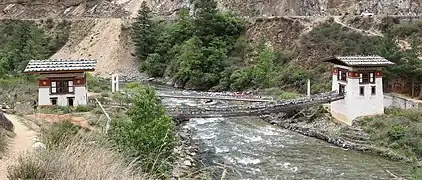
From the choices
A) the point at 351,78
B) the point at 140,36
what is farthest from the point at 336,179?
the point at 140,36

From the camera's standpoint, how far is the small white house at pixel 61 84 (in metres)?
23.3

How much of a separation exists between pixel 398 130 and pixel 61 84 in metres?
15.5

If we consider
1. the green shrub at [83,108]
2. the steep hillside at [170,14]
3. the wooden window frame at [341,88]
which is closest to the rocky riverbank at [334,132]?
the wooden window frame at [341,88]

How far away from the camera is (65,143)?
674 cm

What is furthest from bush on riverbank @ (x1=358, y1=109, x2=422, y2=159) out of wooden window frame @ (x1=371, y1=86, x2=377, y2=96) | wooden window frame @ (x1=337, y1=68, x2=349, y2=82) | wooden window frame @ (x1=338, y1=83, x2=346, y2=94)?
wooden window frame @ (x1=337, y1=68, x2=349, y2=82)

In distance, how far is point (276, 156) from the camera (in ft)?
66.9

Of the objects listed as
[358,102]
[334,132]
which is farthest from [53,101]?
[358,102]

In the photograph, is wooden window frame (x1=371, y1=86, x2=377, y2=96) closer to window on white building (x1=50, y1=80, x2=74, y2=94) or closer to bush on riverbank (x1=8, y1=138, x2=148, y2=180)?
window on white building (x1=50, y1=80, x2=74, y2=94)

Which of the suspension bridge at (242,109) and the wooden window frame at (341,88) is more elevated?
the wooden window frame at (341,88)

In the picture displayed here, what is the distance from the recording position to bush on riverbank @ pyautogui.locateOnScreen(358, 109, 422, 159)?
70.0 feet

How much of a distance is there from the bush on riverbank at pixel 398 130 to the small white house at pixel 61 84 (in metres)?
13.6

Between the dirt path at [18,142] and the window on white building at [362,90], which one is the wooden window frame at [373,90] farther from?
the dirt path at [18,142]

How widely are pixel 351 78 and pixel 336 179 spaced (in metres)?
10.1

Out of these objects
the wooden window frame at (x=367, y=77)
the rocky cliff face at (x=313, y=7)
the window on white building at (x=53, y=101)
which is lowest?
the window on white building at (x=53, y=101)
